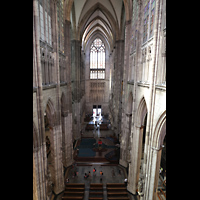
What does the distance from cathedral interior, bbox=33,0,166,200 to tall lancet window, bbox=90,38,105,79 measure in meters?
16.3

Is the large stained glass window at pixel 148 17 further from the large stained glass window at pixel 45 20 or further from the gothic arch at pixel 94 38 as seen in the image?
the gothic arch at pixel 94 38

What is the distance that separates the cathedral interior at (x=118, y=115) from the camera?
765cm

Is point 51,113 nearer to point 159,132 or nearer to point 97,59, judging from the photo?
point 159,132

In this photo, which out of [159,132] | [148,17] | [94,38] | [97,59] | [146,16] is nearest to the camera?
[159,132]

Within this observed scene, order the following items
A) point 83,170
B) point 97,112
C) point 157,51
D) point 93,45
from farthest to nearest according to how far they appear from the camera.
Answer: point 97,112 < point 93,45 < point 83,170 < point 157,51

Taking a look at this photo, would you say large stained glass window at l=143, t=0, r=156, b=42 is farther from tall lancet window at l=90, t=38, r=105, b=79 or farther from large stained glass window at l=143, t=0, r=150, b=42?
tall lancet window at l=90, t=38, r=105, b=79

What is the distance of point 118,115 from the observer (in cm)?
2214

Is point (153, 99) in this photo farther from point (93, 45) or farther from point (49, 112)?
point (93, 45)

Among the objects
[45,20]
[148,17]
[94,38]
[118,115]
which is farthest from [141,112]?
[94,38]

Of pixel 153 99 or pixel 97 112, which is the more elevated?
pixel 153 99

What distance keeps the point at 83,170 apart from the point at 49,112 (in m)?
8.55

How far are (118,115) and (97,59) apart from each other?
21.9 m
